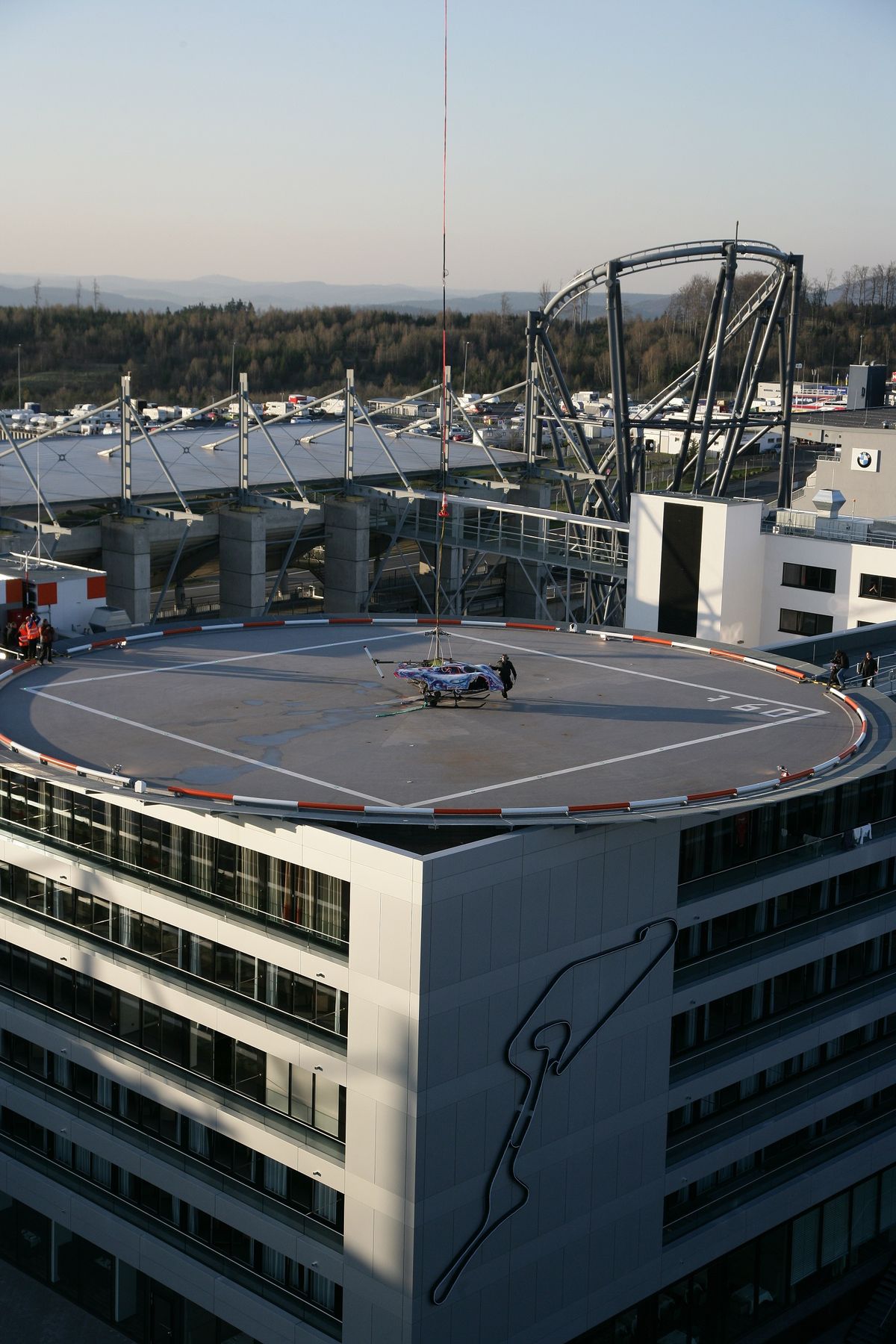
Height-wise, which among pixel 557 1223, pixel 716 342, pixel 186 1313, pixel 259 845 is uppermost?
pixel 716 342

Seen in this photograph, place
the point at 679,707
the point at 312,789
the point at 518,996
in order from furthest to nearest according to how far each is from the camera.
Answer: the point at 679,707 → the point at 312,789 → the point at 518,996

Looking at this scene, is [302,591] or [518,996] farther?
[302,591]

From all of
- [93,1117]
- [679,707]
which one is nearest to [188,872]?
[93,1117]

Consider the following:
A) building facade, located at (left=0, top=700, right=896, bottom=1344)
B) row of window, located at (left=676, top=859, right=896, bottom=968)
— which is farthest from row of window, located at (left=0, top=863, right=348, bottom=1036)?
row of window, located at (left=676, top=859, right=896, bottom=968)

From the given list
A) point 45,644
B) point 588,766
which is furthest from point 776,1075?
point 45,644

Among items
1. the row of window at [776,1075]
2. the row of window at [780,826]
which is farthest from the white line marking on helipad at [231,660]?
the row of window at [776,1075]

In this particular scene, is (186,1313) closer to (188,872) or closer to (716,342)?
(188,872)

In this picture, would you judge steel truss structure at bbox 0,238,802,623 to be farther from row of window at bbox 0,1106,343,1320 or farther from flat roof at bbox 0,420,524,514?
row of window at bbox 0,1106,343,1320
